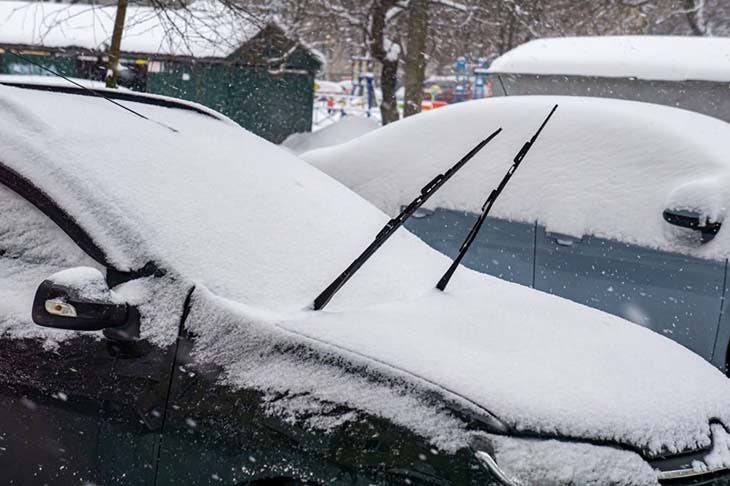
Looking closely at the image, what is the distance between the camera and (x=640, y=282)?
13.0 ft

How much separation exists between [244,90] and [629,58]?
1131 centimetres

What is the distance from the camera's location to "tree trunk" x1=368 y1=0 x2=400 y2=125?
14.2m

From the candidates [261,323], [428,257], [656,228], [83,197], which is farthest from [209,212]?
[656,228]

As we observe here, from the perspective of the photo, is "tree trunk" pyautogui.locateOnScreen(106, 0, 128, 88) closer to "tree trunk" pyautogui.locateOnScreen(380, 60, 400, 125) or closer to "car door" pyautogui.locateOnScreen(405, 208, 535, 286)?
"car door" pyautogui.locateOnScreen(405, 208, 535, 286)

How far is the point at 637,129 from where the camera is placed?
4418 mm

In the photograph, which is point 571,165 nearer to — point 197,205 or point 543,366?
point 543,366

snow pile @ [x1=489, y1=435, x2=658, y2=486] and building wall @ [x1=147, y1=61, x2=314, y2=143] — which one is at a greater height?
building wall @ [x1=147, y1=61, x2=314, y2=143]

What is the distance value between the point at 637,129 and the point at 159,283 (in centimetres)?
320

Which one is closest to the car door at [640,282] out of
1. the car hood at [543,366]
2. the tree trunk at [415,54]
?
the car hood at [543,366]

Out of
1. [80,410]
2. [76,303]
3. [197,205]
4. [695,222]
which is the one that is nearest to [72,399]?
[80,410]

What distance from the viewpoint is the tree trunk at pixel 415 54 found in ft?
45.1

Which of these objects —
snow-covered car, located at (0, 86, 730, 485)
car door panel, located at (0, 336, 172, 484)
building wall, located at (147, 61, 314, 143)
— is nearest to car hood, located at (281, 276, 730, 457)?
snow-covered car, located at (0, 86, 730, 485)

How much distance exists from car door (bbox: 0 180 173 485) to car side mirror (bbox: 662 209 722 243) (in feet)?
8.88

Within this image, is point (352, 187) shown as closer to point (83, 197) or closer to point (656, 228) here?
point (656, 228)
